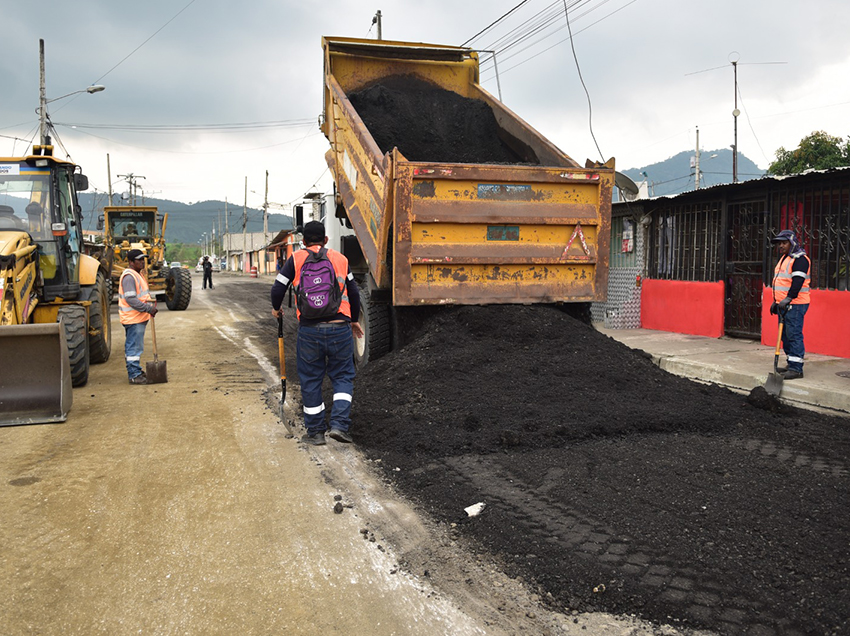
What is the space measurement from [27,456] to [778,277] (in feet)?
24.4

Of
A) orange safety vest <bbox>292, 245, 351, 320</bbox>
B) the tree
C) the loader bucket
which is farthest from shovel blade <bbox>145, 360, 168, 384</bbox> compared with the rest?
the tree

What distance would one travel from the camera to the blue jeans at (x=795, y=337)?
7031 mm

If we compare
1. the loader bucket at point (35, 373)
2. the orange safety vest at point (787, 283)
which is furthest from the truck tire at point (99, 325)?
the orange safety vest at point (787, 283)

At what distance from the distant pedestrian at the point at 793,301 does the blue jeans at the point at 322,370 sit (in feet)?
15.6

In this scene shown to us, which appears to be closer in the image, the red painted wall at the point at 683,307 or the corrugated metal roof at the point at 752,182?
the corrugated metal roof at the point at 752,182

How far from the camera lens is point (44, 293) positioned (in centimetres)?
754

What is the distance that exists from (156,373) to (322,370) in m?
3.33

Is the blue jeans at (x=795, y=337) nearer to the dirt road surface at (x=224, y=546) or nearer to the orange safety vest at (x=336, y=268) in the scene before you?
the orange safety vest at (x=336, y=268)

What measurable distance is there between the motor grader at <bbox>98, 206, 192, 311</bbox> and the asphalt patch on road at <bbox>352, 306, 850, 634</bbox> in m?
12.8

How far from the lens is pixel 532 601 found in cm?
283

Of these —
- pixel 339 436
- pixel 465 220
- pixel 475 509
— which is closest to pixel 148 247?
pixel 465 220

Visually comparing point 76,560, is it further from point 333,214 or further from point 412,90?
point 412,90

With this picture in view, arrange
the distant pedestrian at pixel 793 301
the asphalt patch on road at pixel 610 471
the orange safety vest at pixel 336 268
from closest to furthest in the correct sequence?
the asphalt patch on road at pixel 610 471 < the orange safety vest at pixel 336 268 < the distant pedestrian at pixel 793 301

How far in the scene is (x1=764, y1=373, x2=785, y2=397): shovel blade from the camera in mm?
6703
